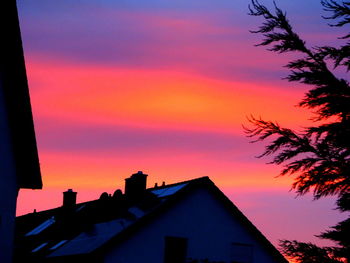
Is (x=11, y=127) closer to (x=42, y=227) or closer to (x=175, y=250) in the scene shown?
(x=175, y=250)

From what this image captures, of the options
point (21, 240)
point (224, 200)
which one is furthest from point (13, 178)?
point (21, 240)

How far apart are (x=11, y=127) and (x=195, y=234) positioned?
45.7 feet

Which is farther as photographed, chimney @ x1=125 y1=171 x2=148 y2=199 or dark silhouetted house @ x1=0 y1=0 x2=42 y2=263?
chimney @ x1=125 y1=171 x2=148 y2=199

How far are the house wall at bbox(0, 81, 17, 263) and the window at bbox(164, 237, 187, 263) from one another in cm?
1211

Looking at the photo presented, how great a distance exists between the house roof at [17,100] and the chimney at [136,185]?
42.7 feet

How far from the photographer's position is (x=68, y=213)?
32.1 meters

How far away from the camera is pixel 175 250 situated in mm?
25656

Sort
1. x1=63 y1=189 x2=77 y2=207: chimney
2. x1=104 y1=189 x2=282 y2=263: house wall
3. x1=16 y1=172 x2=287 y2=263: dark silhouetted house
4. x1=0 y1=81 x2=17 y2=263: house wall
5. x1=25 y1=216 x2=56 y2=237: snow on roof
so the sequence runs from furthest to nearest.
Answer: x1=63 y1=189 x2=77 y2=207: chimney < x1=25 y1=216 x2=56 y2=237: snow on roof < x1=104 y1=189 x2=282 y2=263: house wall < x1=16 y1=172 x2=287 y2=263: dark silhouetted house < x1=0 y1=81 x2=17 y2=263: house wall

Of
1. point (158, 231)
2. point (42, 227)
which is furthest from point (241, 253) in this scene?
point (42, 227)

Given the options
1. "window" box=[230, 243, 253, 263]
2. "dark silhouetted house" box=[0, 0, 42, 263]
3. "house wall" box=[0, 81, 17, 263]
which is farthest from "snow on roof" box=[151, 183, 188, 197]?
"house wall" box=[0, 81, 17, 263]

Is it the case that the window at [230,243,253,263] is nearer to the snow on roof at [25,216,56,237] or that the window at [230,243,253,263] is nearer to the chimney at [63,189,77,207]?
the snow on roof at [25,216,56,237]

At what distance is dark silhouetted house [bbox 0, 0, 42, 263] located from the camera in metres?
13.1

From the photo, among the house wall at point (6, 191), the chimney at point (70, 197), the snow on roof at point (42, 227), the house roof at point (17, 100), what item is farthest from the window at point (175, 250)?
the chimney at point (70, 197)

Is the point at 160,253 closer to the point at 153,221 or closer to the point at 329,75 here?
the point at 153,221
